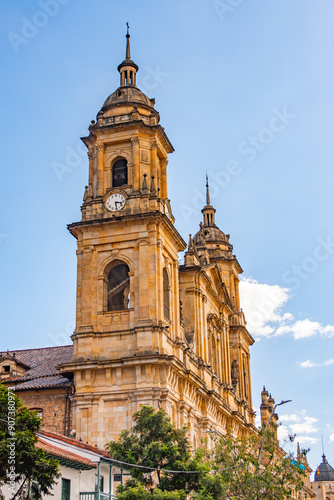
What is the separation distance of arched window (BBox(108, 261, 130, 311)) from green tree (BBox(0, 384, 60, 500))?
20.3 meters

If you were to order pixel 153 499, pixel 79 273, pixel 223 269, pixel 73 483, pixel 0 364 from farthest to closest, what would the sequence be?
pixel 223 269 < pixel 0 364 < pixel 79 273 < pixel 73 483 < pixel 153 499

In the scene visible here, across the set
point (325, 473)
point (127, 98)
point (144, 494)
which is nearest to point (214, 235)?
point (127, 98)

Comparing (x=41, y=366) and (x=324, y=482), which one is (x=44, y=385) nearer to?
(x=41, y=366)

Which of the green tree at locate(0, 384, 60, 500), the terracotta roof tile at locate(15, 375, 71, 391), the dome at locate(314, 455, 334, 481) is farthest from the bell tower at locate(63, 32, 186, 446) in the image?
the dome at locate(314, 455, 334, 481)

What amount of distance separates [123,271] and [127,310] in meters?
3.34

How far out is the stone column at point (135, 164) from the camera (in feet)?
142

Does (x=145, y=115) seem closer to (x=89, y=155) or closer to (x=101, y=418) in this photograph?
(x=89, y=155)

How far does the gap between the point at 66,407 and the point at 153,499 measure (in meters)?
14.9

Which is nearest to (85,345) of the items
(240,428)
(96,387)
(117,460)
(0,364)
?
(96,387)

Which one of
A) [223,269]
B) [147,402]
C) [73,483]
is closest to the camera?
[73,483]

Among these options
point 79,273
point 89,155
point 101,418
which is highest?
point 89,155

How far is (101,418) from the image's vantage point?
38.8 meters

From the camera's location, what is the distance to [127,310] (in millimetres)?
40469

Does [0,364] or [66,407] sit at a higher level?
[0,364]
